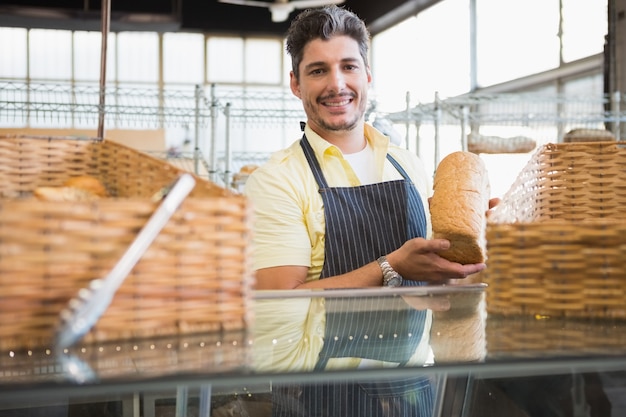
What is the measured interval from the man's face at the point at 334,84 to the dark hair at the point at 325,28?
0.06 ft

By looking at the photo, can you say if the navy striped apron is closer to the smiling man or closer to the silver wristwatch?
the smiling man

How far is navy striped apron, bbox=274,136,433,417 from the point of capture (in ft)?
2.21

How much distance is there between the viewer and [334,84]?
2.12 metres

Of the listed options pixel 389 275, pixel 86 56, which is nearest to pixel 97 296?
pixel 389 275

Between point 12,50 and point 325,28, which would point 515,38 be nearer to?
point 325,28

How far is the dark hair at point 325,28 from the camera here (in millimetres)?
2117

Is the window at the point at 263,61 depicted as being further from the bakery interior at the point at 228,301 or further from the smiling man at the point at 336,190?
the bakery interior at the point at 228,301

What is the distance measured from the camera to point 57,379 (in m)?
0.51

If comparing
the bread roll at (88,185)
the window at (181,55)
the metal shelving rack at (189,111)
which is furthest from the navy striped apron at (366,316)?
the window at (181,55)

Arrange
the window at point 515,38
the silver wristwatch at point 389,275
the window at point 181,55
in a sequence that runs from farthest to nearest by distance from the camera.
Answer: the window at point 181,55 → the window at point 515,38 → the silver wristwatch at point 389,275

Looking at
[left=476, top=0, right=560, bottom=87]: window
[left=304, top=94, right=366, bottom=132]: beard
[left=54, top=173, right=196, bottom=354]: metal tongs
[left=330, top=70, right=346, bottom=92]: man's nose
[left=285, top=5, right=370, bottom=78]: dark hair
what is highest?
[left=476, top=0, right=560, bottom=87]: window

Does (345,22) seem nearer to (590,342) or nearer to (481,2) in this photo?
(590,342)

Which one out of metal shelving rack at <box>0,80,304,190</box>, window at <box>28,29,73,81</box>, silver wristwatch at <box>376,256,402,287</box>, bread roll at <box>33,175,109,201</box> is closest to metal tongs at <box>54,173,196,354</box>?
bread roll at <box>33,175,109,201</box>

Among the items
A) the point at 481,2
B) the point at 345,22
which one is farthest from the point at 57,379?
the point at 481,2
